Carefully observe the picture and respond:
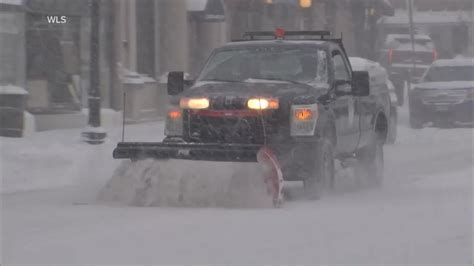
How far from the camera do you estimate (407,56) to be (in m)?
40.8

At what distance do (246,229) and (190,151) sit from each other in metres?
1.62

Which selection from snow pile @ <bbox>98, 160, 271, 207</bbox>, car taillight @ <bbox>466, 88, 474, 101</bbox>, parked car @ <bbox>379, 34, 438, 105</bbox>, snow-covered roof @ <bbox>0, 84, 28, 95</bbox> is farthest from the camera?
parked car @ <bbox>379, 34, 438, 105</bbox>

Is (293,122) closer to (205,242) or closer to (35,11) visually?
(205,242)

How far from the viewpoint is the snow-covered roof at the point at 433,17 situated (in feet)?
198

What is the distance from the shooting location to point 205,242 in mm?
8500

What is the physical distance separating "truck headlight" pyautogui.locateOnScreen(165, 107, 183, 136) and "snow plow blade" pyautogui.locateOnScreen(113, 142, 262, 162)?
0.68m

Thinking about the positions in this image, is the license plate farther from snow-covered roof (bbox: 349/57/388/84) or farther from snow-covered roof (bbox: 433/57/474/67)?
snow-covered roof (bbox: 349/57/388/84)

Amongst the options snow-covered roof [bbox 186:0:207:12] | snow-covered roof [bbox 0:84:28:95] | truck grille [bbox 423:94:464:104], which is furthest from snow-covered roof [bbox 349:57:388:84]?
snow-covered roof [bbox 186:0:207:12]

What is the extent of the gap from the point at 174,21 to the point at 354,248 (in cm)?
Result: 1713

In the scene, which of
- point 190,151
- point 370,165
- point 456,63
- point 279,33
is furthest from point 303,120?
point 456,63

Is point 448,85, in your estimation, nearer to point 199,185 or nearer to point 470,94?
point 470,94

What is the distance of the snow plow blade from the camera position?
1038 centimetres

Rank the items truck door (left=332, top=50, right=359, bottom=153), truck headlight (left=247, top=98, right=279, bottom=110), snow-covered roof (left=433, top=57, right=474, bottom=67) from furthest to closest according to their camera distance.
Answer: snow-covered roof (left=433, top=57, right=474, bottom=67), truck door (left=332, top=50, right=359, bottom=153), truck headlight (left=247, top=98, right=279, bottom=110)

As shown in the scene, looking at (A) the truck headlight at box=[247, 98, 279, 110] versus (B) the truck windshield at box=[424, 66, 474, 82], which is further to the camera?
(B) the truck windshield at box=[424, 66, 474, 82]
